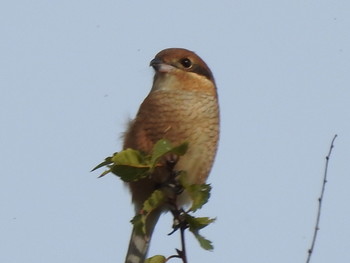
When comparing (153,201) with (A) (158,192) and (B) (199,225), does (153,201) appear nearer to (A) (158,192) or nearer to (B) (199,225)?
(A) (158,192)

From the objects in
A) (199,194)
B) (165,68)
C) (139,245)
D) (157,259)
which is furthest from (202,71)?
(157,259)

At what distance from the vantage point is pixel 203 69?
470 cm

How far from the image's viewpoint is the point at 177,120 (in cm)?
430

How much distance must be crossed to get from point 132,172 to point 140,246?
4.52ft

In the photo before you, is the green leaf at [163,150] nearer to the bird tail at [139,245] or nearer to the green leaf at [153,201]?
the green leaf at [153,201]

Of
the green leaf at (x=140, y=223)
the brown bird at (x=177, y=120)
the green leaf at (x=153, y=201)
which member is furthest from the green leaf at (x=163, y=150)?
the brown bird at (x=177, y=120)

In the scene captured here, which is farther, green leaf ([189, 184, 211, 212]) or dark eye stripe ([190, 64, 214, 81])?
dark eye stripe ([190, 64, 214, 81])

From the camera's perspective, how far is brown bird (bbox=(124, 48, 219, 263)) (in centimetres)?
426

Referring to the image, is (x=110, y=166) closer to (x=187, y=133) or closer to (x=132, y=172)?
(x=132, y=172)

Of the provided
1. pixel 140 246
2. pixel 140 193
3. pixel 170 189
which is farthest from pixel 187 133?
pixel 170 189

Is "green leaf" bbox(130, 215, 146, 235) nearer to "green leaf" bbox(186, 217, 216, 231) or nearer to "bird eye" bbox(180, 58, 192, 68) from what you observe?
"green leaf" bbox(186, 217, 216, 231)

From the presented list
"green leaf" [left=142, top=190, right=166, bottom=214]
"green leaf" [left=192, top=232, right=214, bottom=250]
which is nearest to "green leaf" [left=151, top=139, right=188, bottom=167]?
"green leaf" [left=142, top=190, right=166, bottom=214]

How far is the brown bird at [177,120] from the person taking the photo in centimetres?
426

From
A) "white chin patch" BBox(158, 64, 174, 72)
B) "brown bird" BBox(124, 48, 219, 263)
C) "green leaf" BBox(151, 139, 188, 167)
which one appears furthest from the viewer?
"white chin patch" BBox(158, 64, 174, 72)
